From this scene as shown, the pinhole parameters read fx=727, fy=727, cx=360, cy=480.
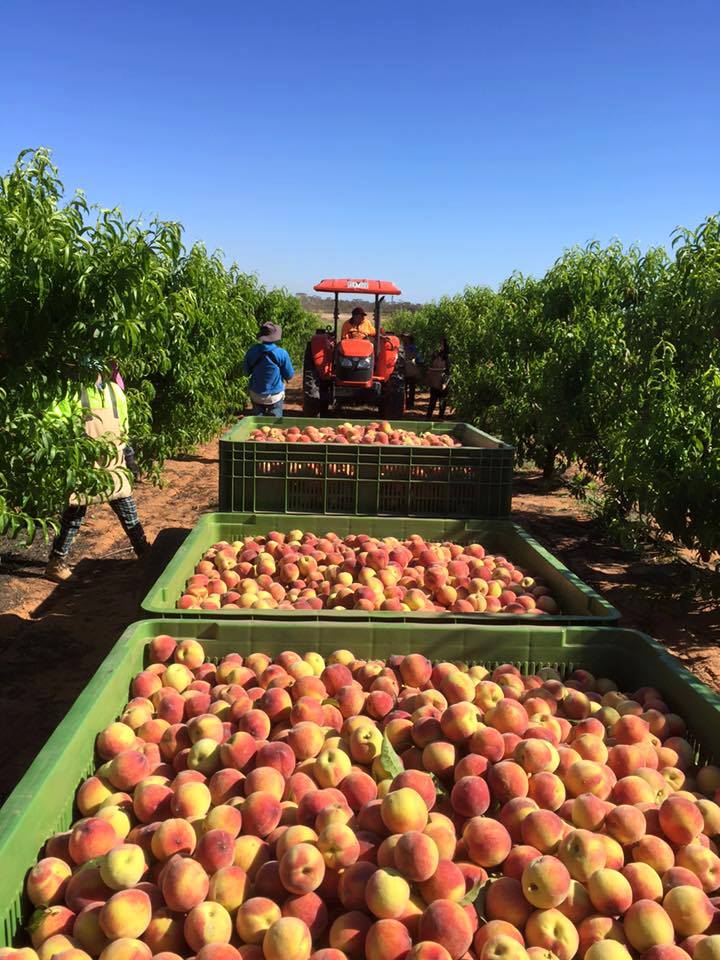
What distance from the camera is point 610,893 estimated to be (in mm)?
1590

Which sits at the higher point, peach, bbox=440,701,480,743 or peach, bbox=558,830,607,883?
peach, bbox=440,701,480,743

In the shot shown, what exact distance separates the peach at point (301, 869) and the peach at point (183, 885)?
0.58 ft

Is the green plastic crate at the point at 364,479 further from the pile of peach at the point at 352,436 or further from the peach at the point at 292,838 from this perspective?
the peach at the point at 292,838

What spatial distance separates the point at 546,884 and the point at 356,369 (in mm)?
12288

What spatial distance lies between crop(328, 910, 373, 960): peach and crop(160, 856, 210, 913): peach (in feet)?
0.98

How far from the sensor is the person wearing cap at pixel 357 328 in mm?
13758

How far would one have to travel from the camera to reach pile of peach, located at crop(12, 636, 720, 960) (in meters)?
1.52

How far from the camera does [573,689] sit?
2475 mm

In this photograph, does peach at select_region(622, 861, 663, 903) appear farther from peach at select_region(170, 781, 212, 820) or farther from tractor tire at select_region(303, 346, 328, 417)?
tractor tire at select_region(303, 346, 328, 417)

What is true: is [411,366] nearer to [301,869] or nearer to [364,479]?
[364,479]

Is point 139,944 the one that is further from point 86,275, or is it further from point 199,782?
point 86,275

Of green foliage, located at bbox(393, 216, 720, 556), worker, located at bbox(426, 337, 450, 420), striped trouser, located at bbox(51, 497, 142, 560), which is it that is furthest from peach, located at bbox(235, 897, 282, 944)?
worker, located at bbox(426, 337, 450, 420)

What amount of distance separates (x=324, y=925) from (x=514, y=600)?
2116 mm

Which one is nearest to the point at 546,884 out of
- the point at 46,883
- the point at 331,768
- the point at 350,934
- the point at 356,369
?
the point at 350,934
